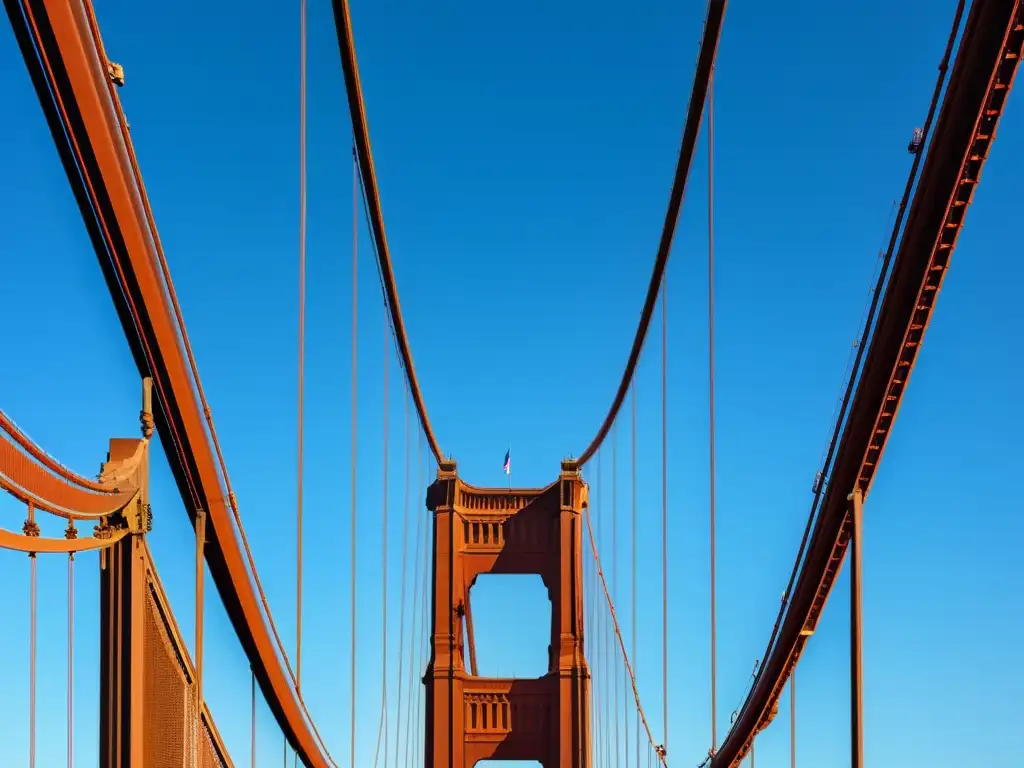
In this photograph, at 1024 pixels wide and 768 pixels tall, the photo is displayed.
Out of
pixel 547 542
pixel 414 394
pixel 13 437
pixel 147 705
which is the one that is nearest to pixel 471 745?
pixel 547 542

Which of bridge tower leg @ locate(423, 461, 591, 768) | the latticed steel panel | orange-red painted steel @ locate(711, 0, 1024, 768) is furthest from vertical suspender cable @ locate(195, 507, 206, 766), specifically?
bridge tower leg @ locate(423, 461, 591, 768)

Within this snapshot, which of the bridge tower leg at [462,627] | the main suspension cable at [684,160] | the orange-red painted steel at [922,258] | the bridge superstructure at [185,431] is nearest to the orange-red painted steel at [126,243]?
the bridge superstructure at [185,431]

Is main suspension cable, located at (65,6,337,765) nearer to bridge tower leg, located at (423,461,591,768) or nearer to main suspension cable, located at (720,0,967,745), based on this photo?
main suspension cable, located at (720,0,967,745)

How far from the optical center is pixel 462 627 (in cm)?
2844

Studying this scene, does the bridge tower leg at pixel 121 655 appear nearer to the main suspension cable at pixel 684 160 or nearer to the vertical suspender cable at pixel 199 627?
the vertical suspender cable at pixel 199 627

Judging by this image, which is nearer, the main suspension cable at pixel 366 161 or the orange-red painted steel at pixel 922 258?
the orange-red painted steel at pixel 922 258

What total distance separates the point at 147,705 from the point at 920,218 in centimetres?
534

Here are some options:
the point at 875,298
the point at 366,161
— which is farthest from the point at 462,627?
the point at 875,298

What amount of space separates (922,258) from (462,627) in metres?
20.9

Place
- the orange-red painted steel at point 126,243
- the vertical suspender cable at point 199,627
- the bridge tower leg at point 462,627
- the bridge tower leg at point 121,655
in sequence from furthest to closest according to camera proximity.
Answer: the bridge tower leg at point 462,627 < the vertical suspender cable at point 199,627 < the bridge tower leg at point 121,655 < the orange-red painted steel at point 126,243

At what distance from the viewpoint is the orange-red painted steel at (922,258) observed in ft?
23.8

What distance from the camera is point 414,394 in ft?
101

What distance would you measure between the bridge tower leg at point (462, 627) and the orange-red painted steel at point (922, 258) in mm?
15260

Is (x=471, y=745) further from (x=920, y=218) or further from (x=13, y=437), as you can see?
(x=13, y=437)
